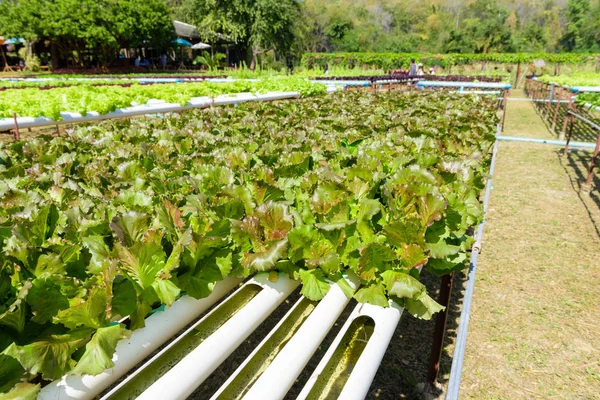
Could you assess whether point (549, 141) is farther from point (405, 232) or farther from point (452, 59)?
point (452, 59)

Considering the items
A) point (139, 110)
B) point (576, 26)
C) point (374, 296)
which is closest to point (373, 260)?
point (374, 296)

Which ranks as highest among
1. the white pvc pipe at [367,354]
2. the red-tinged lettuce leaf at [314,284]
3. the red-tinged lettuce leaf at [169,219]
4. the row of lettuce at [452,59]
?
the row of lettuce at [452,59]

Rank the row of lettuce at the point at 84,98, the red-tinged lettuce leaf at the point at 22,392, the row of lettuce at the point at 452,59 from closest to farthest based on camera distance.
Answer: the red-tinged lettuce leaf at the point at 22,392
the row of lettuce at the point at 84,98
the row of lettuce at the point at 452,59

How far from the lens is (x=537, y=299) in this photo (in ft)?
14.8

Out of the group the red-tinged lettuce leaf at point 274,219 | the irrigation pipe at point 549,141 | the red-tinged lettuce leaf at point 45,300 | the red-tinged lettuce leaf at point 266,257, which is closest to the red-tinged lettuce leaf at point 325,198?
the red-tinged lettuce leaf at point 274,219

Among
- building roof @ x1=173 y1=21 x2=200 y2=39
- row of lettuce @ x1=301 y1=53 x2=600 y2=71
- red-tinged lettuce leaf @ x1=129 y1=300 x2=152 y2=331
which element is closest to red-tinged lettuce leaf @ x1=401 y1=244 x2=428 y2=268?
red-tinged lettuce leaf @ x1=129 y1=300 x2=152 y2=331

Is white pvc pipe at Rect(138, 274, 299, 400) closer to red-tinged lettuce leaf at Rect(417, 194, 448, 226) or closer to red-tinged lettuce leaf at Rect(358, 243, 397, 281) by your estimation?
red-tinged lettuce leaf at Rect(358, 243, 397, 281)

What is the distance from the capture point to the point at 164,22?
128 feet

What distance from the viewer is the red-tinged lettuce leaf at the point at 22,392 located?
99cm

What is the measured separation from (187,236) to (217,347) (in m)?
0.40

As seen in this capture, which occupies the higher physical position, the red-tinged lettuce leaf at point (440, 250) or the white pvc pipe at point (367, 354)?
the red-tinged lettuce leaf at point (440, 250)

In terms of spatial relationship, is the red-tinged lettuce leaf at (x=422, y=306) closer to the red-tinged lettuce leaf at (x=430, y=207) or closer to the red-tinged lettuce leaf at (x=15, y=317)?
the red-tinged lettuce leaf at (x=430, y=207)

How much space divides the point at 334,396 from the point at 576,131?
17234 millimetres

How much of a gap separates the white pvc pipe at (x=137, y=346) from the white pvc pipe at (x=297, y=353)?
15.0 inches
